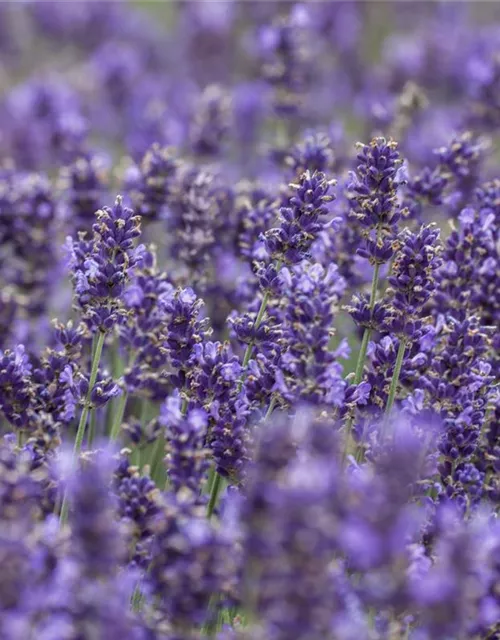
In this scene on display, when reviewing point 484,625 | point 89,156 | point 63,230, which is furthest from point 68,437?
point 484,625

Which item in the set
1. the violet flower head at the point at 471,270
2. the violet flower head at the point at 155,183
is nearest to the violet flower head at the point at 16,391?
the violet flower head at the point at 155,183

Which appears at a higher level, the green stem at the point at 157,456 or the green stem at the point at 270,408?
the green stem at the point at 157,456

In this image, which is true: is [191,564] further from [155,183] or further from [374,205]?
[155,183]

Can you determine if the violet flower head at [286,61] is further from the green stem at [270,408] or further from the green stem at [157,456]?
the green stem at [270,408]

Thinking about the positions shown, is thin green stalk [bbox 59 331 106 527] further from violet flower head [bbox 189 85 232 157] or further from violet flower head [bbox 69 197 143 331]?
violet flower head [bbox 189 85 232 157]

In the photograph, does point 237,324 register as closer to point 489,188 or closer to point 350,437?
point 350,437

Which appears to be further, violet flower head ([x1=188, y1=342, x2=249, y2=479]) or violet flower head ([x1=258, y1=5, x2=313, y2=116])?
violet flower head ([x1=258, y1=5, x2=313, y2=116])

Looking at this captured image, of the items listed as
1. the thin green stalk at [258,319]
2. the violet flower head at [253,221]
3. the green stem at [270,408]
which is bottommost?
the green stem at [270,408]

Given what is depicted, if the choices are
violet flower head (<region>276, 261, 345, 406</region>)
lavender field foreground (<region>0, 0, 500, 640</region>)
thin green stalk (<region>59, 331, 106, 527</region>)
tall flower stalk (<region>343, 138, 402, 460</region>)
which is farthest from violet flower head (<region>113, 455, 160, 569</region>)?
tall flower stalk (<region>343, 138, 402, 460</region>)
